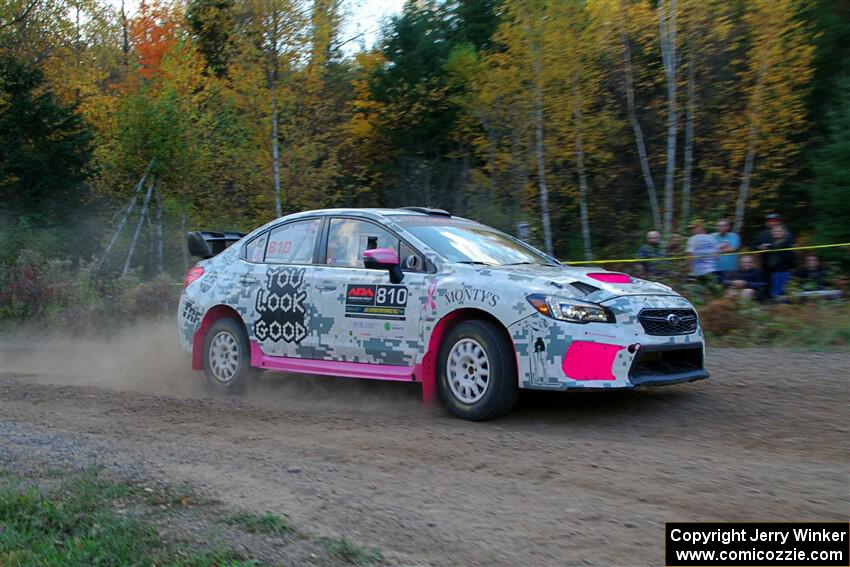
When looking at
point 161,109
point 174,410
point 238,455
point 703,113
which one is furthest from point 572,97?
point 238,455

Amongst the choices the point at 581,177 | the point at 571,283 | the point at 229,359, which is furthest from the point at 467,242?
the point at 581,177

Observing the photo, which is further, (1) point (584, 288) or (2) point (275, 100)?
(2) point (275, 100)

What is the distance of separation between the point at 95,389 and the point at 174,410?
194 cm

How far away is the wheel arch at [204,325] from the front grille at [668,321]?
13.9ft

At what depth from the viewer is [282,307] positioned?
8.56 m

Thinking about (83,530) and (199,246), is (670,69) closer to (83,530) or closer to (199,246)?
(199,246)

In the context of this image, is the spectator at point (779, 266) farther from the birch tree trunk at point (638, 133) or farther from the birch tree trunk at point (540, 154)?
the birch tree trunk at point (540, 154)

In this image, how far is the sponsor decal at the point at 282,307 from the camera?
843 cm

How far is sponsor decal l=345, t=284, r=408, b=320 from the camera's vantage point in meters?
7.69

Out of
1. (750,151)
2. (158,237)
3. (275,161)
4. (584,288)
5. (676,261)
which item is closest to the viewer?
(584,288)

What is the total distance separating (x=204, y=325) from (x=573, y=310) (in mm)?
4246

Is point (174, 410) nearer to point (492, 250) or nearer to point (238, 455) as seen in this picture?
point (238, 455)

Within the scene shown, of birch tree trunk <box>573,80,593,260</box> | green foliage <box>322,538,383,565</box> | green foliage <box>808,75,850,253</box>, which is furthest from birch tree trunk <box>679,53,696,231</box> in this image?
green foliage <box>322,538,383,565</box>

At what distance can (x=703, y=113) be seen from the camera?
20406mm
